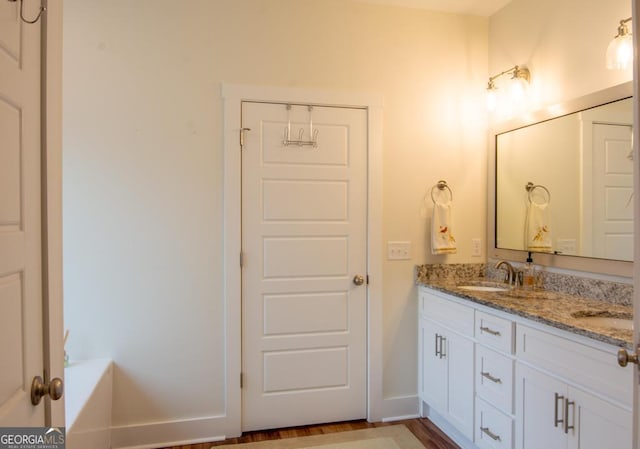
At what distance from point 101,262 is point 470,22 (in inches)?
116

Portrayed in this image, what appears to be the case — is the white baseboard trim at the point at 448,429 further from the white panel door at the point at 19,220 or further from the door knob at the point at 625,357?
the white panel door at the point at 19,220

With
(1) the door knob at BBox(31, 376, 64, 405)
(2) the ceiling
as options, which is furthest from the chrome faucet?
(1) the door knob at BBox(31, 376, 64, 405)

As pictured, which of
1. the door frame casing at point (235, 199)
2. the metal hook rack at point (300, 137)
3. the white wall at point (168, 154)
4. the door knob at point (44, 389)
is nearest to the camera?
the door knob at point (44, 389)

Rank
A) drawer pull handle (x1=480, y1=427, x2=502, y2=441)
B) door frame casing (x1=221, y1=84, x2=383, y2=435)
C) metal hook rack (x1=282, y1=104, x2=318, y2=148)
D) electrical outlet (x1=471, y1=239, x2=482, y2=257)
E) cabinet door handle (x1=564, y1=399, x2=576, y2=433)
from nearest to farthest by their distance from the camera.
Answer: cabinet door handle (x1=564, y1=399, x2=576, y2=433) → drawer pull handle (x1=480, y1=427, x2=502, y2=441) → door frame casing (x1=221, y1=84, x2=383, y2=435) → metal hook rack (x1=282, y1=104, x2=318, y2=148) → electrical outlet (x1=471, y1=239, x2=482, y2=257)

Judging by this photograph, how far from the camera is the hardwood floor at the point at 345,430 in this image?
251cm

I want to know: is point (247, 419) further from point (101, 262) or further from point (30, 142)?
point (30, 142)

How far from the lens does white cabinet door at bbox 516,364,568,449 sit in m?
1.72

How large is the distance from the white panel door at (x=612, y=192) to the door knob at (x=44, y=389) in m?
2.35

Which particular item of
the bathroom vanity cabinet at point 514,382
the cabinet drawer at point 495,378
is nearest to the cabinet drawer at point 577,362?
the bathroom vanity cabinet at point 514,382

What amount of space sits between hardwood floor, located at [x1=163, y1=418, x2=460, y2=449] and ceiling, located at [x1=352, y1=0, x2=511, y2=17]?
2831mm

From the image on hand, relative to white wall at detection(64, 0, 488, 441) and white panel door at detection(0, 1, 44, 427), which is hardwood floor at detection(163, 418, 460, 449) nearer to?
white wall at detection(64, 0, 488, 441)

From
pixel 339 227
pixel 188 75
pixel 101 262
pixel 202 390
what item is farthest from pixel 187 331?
pixel 188 75

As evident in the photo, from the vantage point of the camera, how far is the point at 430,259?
292 cm

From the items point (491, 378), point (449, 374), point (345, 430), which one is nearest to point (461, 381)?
point (449, 374)
